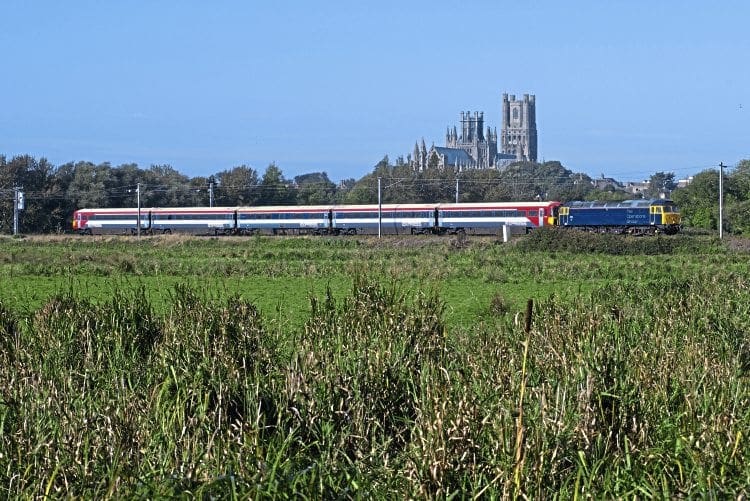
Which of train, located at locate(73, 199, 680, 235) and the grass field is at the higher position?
train, located at locate(73, 199, 680, 235)

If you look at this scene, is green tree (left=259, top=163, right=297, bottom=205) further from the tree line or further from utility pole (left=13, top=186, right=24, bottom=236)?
utility pole (left=13, top=186, right=24, bottom=236)

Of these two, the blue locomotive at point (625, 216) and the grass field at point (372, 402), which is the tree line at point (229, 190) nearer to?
the blue locomotive at point (625, 216)

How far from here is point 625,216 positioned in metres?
61.2

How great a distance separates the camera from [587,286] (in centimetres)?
2944

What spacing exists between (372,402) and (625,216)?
53.9 m

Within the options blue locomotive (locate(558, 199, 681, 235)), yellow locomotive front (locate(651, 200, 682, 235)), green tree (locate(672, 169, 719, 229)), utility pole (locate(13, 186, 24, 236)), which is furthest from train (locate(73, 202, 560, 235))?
green tree (locate(672, 169, 719, 229))

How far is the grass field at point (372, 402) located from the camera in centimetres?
714

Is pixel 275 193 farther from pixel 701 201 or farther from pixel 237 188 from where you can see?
pixel 701 201

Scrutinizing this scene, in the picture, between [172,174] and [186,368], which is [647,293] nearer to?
[186,368]

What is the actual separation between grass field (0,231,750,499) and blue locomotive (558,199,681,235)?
46.3 metres

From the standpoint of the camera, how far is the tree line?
8862 cm

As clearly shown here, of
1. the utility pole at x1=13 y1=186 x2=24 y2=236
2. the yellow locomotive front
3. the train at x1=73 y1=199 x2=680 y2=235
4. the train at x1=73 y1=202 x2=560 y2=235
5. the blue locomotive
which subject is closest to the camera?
the yellow locomotive front

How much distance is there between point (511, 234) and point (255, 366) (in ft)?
180

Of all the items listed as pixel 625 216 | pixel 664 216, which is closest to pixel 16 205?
pixel 625 216
